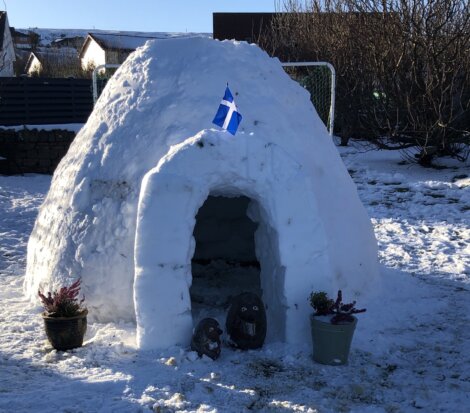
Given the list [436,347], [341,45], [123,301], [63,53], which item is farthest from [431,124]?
[63,53]

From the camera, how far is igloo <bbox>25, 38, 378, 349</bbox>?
419cm

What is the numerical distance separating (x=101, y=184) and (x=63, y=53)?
3740cm

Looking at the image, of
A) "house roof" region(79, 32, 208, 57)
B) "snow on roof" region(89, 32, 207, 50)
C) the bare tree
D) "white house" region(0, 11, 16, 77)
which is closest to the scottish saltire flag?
the bare tree

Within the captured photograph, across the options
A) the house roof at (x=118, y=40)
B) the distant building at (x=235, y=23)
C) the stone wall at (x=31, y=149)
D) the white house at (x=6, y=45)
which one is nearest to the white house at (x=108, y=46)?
the house roof at (x=118, y=40)

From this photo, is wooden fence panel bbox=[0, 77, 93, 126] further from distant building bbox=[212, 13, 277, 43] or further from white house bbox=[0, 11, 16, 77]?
white house bbox=[0, 11, 16, 77]

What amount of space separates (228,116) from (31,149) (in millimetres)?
10755

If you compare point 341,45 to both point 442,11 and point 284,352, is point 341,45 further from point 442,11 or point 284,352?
point 284,352

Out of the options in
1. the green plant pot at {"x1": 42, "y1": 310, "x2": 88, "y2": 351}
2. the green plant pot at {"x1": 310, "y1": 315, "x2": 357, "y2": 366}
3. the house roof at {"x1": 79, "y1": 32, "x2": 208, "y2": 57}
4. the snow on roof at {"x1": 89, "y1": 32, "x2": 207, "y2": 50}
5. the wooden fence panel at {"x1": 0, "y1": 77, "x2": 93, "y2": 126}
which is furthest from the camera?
the snow on roof at {"x1": 89, "y1": 32, "x2": 207, "y2": 50}

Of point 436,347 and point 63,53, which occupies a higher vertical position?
point 63,53

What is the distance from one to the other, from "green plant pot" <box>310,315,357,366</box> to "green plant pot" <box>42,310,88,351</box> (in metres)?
1.70

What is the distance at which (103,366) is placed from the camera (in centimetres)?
396

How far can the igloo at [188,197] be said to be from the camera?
419cm

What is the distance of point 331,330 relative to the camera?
3980 mm

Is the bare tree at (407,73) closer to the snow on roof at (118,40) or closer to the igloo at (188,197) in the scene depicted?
the igloo at (188,197)
